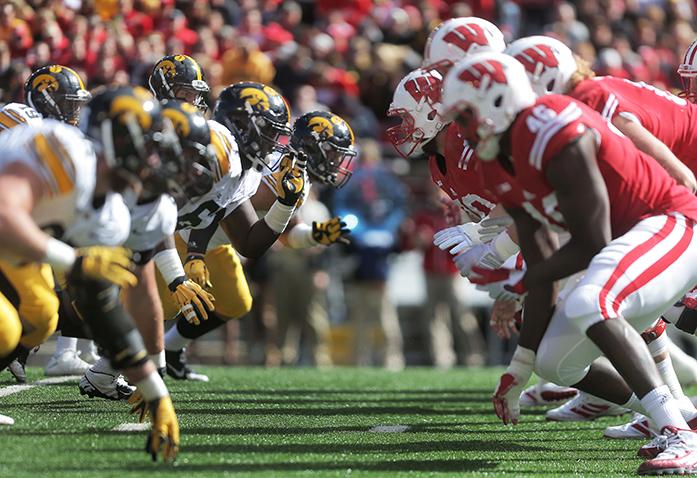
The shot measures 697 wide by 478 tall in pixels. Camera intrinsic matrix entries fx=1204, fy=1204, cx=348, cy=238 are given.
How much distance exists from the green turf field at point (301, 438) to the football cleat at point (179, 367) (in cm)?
17

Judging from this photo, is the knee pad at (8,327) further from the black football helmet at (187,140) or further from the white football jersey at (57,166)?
the black football helmet at (187,140)

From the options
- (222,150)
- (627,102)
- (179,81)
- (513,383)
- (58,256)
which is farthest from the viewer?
(179,81)

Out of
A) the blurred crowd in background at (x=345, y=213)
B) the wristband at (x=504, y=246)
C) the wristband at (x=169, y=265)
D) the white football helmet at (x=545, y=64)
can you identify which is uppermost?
the white football helmet at (x=545, y=64)

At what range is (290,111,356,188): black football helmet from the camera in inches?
280

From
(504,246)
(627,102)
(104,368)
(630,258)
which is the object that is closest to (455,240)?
(504,246)

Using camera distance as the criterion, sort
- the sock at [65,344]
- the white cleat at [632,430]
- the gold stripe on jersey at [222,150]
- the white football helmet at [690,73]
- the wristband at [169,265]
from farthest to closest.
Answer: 1. the sock at [65,344]
2. the white football helmet at [690,73]
3. the gold stripe on jersey at [222,150]
4. the wristband at [169,265]
5. the white cleat at [632,430]

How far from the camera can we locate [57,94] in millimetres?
6973

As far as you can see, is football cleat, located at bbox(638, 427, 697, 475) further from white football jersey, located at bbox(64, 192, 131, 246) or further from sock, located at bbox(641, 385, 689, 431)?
white football jersey, located at bbox(64, 192, 131, 246)

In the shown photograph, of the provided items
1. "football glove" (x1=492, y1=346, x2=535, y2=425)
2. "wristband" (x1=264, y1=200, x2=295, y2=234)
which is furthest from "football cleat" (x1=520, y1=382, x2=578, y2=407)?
"football glove" (x1=492, y1=346, x2=535, y2=425)

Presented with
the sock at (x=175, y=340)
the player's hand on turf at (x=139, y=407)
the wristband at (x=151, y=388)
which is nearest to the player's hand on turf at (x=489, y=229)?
the player's hand on turf at (x=139, y=407)

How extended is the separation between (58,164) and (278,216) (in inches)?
112

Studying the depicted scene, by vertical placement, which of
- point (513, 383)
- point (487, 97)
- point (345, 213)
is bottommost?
point (345, 213)

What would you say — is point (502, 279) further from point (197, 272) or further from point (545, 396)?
point (545, 396)

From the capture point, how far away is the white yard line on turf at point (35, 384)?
6425mm
